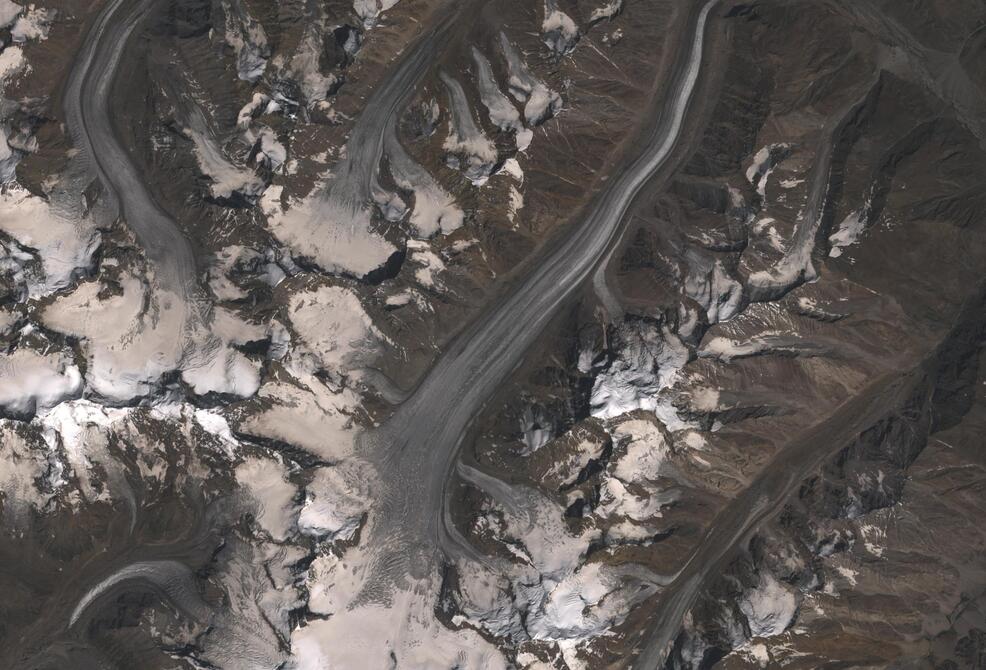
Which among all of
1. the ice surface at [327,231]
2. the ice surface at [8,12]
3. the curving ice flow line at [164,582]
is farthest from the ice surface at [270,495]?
the ice surface at [8,12]

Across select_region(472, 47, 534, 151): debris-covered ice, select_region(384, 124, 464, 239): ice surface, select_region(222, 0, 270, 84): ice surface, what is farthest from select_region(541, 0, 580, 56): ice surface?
select_region(222, 0, 270, 84): ice surface

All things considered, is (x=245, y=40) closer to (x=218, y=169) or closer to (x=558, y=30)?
(x=218, y=169)

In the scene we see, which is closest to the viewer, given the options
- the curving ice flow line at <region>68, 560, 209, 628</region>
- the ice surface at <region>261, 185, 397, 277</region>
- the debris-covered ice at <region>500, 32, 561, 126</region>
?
the curving ice flow line at <region>68, 560, 209, 628</region>

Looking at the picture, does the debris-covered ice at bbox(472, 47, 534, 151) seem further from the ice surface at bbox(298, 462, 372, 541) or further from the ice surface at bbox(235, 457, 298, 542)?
the ice surface at bbox(235, 457, 298, 542)

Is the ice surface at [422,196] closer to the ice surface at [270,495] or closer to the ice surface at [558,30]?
the ice surface at [558,30]

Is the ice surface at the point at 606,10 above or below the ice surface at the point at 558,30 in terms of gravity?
above

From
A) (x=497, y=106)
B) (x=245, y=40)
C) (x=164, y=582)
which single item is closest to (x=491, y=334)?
(x=497, y=106)

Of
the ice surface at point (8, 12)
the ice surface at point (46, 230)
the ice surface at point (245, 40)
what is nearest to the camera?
the ice surface at point (8, 12)

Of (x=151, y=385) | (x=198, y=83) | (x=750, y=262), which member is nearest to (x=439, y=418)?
(x=151, y=385)

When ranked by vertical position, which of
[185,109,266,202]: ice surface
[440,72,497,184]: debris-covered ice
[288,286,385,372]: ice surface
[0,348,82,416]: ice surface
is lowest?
[0,348,82,416]: ice surface
